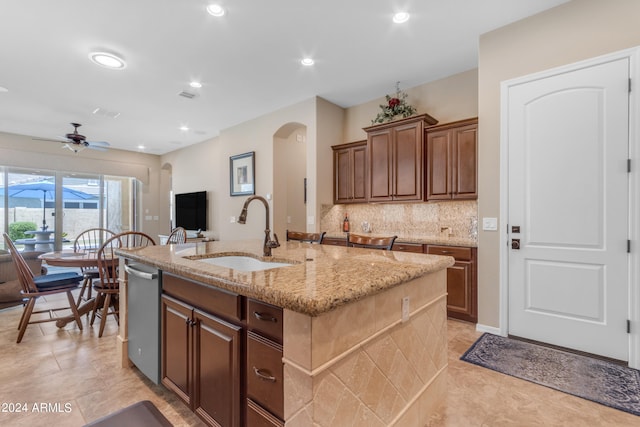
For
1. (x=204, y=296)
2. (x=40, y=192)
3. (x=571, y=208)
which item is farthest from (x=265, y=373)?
(x=40, y=192)

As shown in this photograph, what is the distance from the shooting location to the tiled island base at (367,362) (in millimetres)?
931

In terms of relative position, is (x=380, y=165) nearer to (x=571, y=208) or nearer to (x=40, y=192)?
(x=571, y=208)

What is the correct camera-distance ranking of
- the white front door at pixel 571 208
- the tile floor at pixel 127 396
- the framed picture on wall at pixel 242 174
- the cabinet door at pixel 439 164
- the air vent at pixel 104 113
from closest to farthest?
the tile floor at pixel 127 396 → the white front door at pixel 571 208 → the cabinet door at pixel 439 164 → the air vent at pixel 104 113 → the framed picture on wall at pixel 242 174

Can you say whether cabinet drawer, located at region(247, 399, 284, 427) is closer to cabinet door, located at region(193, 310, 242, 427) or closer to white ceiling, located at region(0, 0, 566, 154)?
cabinet door, located at region(193, 310, 242, 427)

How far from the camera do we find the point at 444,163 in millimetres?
3521

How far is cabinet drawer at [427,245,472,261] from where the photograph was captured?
3074mm

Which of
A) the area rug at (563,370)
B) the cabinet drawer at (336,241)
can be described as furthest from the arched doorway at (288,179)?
the area rug at (563,370)

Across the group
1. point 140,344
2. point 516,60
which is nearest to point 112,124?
point 140,344

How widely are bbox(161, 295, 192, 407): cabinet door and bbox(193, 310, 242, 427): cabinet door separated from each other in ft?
0.28

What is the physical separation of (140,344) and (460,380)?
2.22 metres

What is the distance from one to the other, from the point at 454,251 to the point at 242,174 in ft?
12.4

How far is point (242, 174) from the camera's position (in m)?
5.39

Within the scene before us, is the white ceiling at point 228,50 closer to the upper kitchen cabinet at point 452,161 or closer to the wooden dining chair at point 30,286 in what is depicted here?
the upper kitchen cabinet at point 452,161

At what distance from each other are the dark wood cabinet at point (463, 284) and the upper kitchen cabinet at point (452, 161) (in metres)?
0.68
